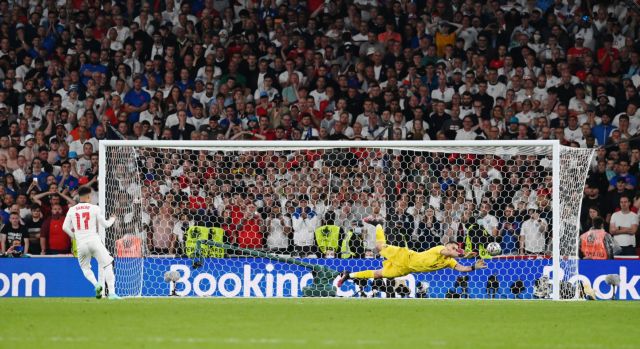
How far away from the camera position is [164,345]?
1044cm

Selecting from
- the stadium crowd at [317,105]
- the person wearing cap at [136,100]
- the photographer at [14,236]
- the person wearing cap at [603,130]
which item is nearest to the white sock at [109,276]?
the stadium crowd at [317,105]

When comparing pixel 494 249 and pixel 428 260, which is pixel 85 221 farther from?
pixel 494 249

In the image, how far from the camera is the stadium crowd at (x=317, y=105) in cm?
1802

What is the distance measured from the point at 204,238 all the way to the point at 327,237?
1907 millimetres

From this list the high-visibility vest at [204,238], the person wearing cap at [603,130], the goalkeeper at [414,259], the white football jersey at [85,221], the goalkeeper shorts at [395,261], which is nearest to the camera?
the white football jersey at [85,221]

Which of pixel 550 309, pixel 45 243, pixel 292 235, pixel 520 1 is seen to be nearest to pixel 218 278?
pixel 292 235

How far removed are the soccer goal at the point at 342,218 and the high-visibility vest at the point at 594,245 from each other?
25.5 inches

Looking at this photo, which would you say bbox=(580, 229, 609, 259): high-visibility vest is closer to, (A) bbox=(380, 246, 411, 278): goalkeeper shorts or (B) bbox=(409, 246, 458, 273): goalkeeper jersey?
(B) bbox=(409, 246, 458, 273): goalkeeper jersey

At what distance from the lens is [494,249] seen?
17.5 meters

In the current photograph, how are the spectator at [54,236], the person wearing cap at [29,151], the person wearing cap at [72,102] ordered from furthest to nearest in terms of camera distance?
1. the person wearing cap at [72,102]
2. the person wearing cap at [29,151]
3. the spectator at [54,236]

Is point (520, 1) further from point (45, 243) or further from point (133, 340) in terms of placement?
point (133, 340)

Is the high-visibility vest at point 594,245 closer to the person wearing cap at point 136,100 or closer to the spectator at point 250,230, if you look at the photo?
the spectator at point 250,230

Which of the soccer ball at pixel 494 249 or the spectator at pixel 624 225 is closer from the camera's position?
the soccer ball at pixel 494 249

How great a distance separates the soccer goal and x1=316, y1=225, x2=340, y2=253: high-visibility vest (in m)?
0.02
